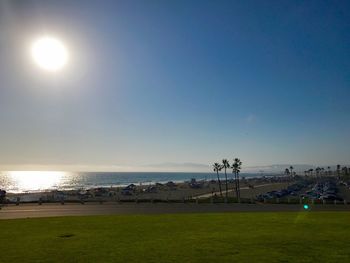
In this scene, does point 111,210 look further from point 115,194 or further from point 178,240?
point 115,194

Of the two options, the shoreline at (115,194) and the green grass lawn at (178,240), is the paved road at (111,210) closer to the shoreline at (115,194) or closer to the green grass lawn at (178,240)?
the green grass lawn at (178,240)

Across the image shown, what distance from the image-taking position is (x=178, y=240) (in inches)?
661

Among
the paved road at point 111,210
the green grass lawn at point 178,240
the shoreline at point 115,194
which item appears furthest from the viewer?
the shoreline at point 115,194

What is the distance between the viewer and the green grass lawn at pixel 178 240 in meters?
13.6

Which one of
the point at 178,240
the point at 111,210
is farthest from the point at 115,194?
the point at 178,240

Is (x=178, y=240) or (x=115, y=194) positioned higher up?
(x=178, y=240)

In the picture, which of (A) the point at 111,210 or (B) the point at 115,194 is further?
(B) the point at 115,194

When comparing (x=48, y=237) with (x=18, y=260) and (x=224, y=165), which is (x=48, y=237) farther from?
(x=224, y=165)

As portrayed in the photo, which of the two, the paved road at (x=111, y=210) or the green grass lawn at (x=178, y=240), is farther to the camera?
the paved road at (x=111, y=210)

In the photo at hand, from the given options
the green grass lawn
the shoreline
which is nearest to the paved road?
the green grass lawn

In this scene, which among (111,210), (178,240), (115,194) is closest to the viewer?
(178,240)

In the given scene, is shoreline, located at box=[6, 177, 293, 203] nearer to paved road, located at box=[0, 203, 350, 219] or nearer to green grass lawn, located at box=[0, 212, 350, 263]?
paved road, located at box=[0, 203, 350, 219]

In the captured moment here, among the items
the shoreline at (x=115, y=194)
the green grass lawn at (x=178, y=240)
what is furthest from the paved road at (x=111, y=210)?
the shoreline at (x=115, y=194)

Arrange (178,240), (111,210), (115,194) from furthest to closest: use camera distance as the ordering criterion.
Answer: (115,194)
(111,210)
(178,240)
